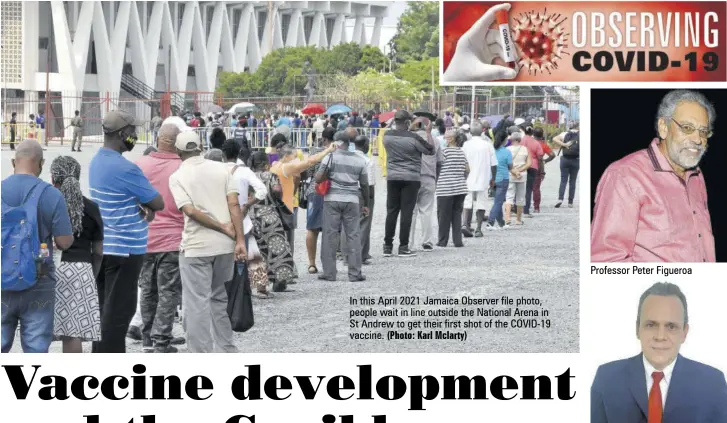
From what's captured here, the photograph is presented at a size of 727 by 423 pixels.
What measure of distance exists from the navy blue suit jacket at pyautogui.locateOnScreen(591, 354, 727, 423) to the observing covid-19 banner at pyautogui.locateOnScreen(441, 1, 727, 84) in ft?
4.83

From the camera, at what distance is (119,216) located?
7.54 meters

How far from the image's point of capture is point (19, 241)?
666cm

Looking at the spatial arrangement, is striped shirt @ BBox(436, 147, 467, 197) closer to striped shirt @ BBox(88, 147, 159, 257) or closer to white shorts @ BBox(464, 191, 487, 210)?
white shorts @ BBox(464, 191, 487, 210)

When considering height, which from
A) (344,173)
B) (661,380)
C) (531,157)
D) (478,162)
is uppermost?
(531,157)

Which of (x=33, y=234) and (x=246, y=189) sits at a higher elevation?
(x=246, y=189)

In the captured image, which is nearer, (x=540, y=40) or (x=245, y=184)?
(x=540, y=40)

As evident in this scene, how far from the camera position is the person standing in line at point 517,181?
17359 millimetres

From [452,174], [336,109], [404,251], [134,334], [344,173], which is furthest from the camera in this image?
[336,109]

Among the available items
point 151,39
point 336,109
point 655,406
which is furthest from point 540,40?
point 151,39

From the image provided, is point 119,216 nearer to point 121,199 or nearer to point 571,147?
point 121,199

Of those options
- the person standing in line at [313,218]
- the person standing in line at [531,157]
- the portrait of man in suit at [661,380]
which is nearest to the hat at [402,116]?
the person standing in line at [313,218]

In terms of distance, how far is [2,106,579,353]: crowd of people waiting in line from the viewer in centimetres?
675

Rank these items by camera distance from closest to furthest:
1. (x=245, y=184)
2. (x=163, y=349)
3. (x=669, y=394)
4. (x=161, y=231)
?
(x=669, y=394) → (x=161, y=231) → (x=163, y=349) → (x=245, y=184)

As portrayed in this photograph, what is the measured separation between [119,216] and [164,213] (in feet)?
2.80
